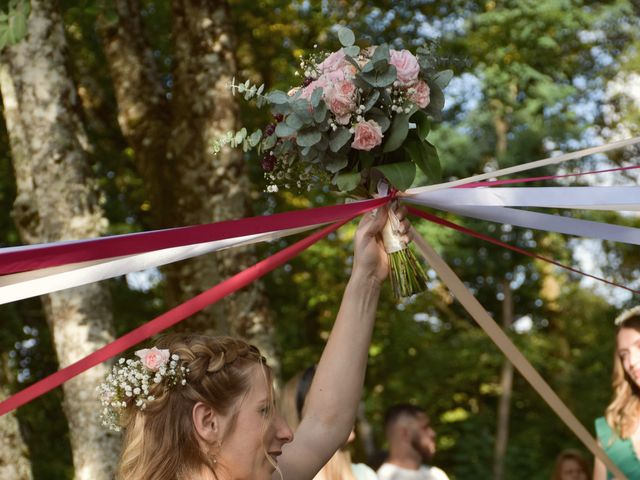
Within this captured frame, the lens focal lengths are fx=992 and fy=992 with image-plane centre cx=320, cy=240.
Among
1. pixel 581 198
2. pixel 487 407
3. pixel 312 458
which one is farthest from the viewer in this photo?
pixel 487 407

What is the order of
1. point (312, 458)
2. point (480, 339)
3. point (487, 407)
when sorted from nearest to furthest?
1. point (312, 458)
2. point (480, 339)
3. point (487, 407)

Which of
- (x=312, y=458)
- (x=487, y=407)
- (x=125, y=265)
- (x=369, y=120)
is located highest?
(x=369, y=120)

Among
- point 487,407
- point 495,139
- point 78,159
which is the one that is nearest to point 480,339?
point 487,407

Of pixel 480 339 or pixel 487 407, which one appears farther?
pixel 487 407

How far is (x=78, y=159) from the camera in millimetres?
6105

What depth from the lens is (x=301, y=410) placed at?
15.1 feet

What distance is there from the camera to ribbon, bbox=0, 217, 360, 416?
282cm

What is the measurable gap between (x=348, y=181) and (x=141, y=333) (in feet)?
2.55

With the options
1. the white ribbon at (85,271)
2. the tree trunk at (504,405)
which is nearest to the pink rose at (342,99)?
the white ribbon at (85,271)

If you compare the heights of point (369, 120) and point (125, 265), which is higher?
point (369, 120)

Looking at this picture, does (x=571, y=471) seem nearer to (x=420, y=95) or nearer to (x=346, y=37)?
(x=420, y=95)

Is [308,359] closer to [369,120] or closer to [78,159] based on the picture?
[78,159]

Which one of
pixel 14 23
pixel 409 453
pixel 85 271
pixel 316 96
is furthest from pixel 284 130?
pixel 409 453

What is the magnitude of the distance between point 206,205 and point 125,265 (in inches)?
175
